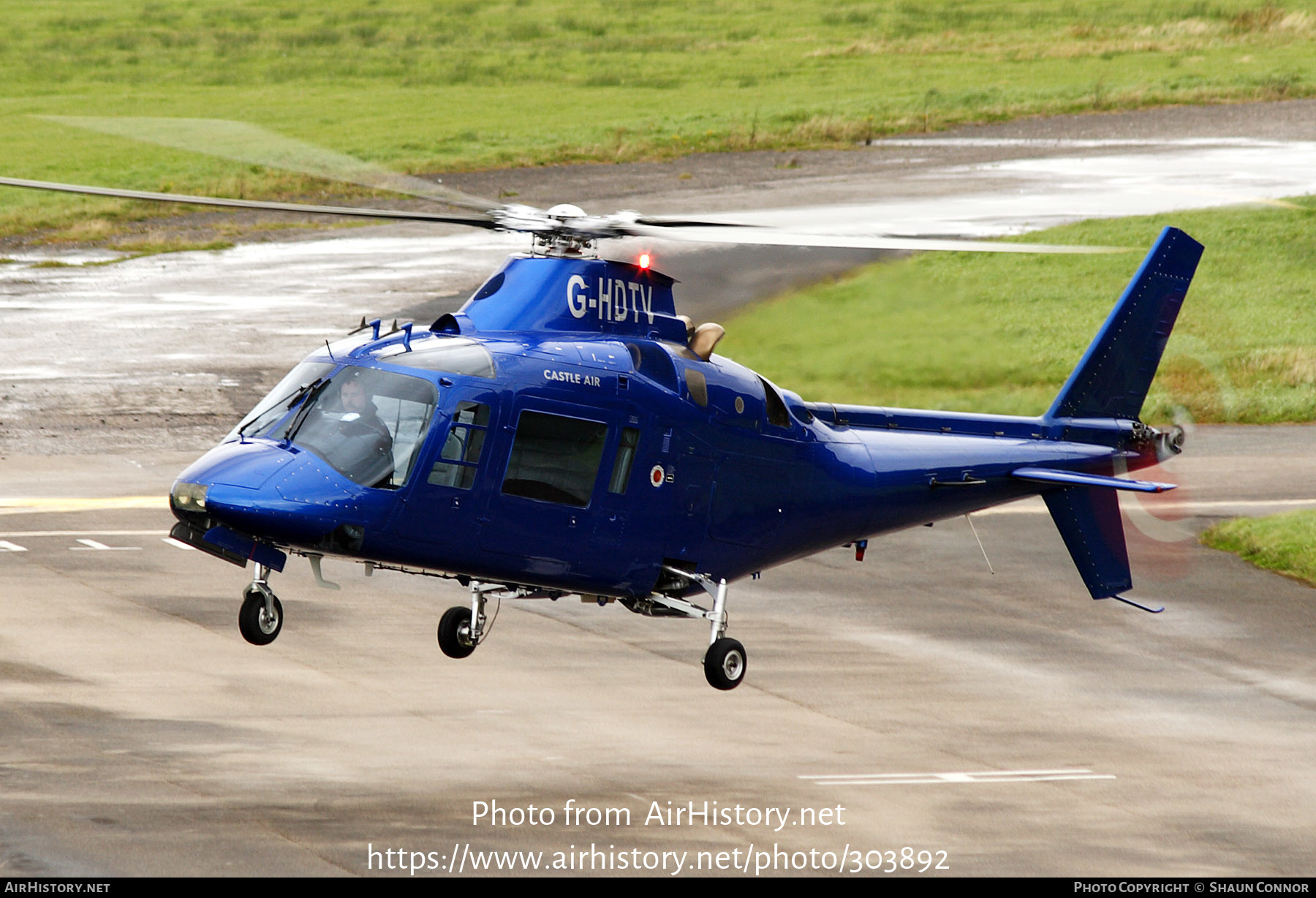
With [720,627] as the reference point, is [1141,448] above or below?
above

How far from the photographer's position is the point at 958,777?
1192 inches

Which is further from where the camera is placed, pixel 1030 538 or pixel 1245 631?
pixel 1030 538

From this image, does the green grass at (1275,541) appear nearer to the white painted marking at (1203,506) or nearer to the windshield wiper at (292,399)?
the white painted marking at (1203,506)

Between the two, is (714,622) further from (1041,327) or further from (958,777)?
(1041,327)

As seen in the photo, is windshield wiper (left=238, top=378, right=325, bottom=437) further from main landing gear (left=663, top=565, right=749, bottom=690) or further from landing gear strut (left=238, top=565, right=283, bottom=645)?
main landing gear (left=663, top=565, right=749, bottom=690)

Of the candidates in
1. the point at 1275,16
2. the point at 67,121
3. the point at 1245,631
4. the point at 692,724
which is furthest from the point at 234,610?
the point at 1275,16

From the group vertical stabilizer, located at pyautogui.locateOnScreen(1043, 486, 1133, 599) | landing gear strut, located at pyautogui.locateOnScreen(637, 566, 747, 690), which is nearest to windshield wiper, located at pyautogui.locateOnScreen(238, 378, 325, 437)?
landing gear strut, located at pyautogui.locateOnScreen(637, 566, 747, 690)

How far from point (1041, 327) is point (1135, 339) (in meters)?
28.0

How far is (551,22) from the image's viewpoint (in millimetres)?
107875

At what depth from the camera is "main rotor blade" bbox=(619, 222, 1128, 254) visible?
2128cm

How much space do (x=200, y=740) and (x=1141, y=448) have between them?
1568cm

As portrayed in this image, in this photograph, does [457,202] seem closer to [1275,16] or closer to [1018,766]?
[1018,766]

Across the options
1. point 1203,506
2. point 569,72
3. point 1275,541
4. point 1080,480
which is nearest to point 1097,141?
point 1203,506

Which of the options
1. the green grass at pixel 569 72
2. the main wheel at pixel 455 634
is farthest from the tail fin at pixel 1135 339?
the green grass at pixel 569 72
